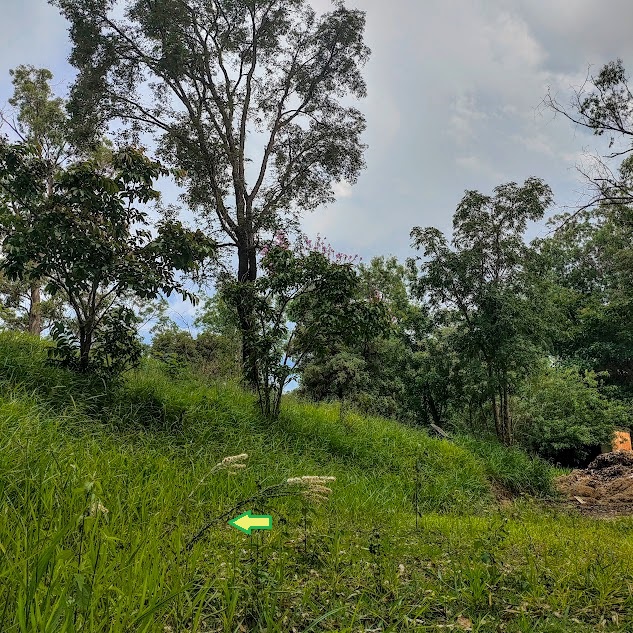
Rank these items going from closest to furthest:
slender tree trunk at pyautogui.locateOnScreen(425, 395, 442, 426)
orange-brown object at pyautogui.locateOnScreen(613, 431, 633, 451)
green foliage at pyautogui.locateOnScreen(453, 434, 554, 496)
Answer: green foliage at pyautogui.locateOnScreen(453, 434, 554, 496), orange-brown object at pyautogui.locateOnScreen(613, 431, 633, 451), slender tree trunk at pyautogui.locateOnScreen(425, 395, 442, 426)

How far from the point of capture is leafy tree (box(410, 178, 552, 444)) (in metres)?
9.46

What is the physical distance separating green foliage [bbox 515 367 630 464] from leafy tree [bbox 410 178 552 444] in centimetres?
237

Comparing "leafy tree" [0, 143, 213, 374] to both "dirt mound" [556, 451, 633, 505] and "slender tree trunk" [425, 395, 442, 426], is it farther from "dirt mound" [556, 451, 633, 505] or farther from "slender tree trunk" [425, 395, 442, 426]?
"slender tree trunk" [425, 395, 442, 426]

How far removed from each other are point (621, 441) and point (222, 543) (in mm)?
14232

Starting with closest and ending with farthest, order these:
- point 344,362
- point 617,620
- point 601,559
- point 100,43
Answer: point 617,620, point 601,559, point 100,43, point 344,362

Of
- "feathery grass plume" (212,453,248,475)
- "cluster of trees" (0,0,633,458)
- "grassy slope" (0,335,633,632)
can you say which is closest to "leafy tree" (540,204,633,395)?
"cluster of trees" (0,0,633,458)

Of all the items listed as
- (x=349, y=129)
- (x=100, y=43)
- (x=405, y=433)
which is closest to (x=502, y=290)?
(x=405, y=433)

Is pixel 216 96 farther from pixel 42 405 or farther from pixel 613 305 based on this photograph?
pixel 613 305

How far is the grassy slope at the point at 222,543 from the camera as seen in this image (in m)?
1.60

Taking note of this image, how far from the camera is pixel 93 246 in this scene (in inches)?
185

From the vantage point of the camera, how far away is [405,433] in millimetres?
8367

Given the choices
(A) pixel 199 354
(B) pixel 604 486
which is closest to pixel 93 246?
(A) pixel 199 354

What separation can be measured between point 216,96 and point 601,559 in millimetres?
10547

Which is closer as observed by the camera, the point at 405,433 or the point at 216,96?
the point at 405,433
